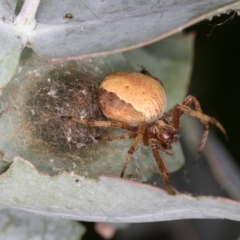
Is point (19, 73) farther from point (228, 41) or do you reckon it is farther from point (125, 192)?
point (228, 41)

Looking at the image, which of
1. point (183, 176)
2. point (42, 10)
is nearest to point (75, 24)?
point (42, 10)

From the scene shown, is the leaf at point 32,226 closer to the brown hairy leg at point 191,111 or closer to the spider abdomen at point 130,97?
the spider abdomen at point 130,97

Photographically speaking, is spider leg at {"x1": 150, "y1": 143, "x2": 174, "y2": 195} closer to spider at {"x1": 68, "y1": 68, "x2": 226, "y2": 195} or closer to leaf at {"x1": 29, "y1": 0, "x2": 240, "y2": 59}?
spider at {"x1": 68, "y1": 68, "x2": 226, "y2": 195}

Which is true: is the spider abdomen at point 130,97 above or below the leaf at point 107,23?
below

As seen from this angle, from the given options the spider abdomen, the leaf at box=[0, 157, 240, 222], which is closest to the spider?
the spider abdomen

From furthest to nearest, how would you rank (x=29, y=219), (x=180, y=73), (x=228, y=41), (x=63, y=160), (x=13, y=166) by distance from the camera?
(x=228, y=41) < (x=180, y=73) < (x=29, y=219) < (x=63, y=160) < (x=13, y=166)

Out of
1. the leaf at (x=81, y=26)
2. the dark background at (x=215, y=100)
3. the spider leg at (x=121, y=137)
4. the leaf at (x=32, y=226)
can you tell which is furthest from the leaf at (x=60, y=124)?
the dark background at (x=215, y=100)

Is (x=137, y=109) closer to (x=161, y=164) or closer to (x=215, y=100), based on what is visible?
(x=161, y=164)
